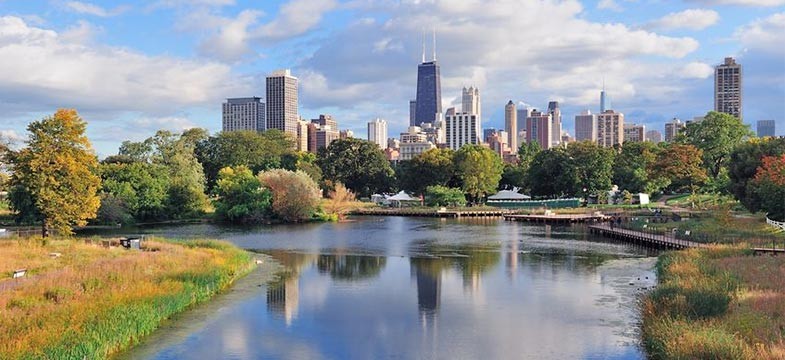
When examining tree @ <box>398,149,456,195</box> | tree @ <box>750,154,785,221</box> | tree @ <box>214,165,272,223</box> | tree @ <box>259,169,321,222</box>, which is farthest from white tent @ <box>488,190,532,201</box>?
tree @ <box>750,154,785,221</box>

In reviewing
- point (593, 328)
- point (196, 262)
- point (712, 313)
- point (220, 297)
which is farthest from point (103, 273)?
point (712, 313)

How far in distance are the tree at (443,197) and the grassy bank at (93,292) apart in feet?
175

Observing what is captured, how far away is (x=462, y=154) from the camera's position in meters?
91.4

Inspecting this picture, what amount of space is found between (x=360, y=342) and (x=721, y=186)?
5558 cm

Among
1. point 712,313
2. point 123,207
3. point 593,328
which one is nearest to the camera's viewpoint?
point 712,313

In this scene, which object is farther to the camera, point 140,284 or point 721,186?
point 721,186

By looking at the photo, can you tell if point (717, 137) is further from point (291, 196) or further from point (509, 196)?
point (291, 196)

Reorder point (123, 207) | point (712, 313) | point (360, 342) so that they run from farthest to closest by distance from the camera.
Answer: point (123, 207) < point (360, 342) < point (712, 313)

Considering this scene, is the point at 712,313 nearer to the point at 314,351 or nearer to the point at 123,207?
the point at 314,351

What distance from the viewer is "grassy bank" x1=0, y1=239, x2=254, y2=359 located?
50.4ft

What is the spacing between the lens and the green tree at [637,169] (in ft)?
267

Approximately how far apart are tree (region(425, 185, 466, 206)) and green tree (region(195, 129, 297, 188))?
2243 centimetres

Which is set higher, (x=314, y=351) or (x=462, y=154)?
(x=462, y=154)

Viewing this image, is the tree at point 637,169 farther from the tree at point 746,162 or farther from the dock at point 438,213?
the tree at point 746,162
